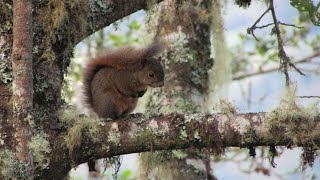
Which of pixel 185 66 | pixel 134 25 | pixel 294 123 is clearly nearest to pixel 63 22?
pixel 294 123

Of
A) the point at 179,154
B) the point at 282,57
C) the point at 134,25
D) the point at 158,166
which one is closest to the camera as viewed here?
the point at 282,57

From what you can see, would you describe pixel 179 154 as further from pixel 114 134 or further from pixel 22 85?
pixel 22 85

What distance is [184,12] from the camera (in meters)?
5.31

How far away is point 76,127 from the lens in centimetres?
333

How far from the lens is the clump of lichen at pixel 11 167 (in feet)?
10.3

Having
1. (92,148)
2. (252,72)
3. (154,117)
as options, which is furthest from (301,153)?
(252,72)

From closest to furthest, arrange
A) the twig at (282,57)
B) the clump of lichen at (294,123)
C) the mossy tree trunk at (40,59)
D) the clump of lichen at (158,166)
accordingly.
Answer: the clump of lichen at (294,123) → the mossy tree trunk at (40,59) → the twig at (282,57) → the clump of lichen at (158,166)

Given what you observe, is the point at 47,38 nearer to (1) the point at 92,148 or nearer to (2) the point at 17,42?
(2) the point at 17,42

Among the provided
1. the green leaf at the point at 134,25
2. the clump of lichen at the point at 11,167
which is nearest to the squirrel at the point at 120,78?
the clump of lichen at the point at 11,167

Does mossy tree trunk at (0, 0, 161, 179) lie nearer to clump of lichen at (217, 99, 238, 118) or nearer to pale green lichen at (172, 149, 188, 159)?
clump of lichen at (217, 99, 238, 118)

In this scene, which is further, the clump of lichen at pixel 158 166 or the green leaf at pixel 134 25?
the green leaf at pixel 134 25

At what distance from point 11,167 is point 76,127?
0.38m

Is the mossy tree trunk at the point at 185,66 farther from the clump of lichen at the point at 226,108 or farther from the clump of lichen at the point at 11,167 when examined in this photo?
the clump of lichen at the point at 11,167

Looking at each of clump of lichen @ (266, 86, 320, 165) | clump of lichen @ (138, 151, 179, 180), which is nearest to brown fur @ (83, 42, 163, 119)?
clump of lichen @ (138, 151, 179, 180)
